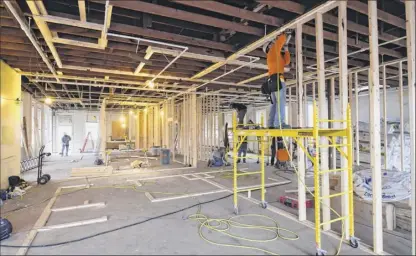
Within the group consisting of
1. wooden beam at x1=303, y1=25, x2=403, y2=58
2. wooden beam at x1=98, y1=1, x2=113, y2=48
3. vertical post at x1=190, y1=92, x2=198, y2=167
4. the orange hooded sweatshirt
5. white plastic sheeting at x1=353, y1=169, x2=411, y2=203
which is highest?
wooden beam at x1=303, y1=25, x2=403, y2=58

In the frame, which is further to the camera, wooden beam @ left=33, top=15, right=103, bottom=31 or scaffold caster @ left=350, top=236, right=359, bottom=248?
wooden beam @ left=33, top=15, right=103, bottom=31

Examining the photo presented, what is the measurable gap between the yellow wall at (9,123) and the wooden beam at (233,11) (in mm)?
5102

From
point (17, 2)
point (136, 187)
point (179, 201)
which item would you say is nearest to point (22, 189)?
point (136, 187)

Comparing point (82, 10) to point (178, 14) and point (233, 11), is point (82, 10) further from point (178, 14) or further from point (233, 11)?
point (233, 11)

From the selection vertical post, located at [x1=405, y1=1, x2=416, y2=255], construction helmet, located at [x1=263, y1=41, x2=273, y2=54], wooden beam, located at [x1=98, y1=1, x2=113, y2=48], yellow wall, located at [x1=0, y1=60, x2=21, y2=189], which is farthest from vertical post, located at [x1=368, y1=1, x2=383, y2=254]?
yellow wall, located at [x1=0, y1=60, x2=21, y2=189]

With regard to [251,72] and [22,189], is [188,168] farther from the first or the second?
[22,189]

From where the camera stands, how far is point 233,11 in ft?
10.9

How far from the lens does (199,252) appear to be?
271cm

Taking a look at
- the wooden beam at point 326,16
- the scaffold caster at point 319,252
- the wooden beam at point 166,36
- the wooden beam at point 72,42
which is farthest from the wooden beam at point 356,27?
the wooden beam at point 72,42

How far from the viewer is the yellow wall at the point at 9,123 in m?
5.34

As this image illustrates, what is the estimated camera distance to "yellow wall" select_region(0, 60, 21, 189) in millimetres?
5344

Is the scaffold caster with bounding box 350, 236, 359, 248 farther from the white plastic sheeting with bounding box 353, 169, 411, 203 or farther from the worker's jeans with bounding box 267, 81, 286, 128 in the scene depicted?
the worker's jeans with bounding box 267, 81, 286, 128

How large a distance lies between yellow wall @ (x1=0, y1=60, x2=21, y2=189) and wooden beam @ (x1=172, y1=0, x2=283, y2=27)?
16.7ft

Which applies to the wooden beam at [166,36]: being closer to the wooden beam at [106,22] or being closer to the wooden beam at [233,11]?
the wooden beam at [106,22]
